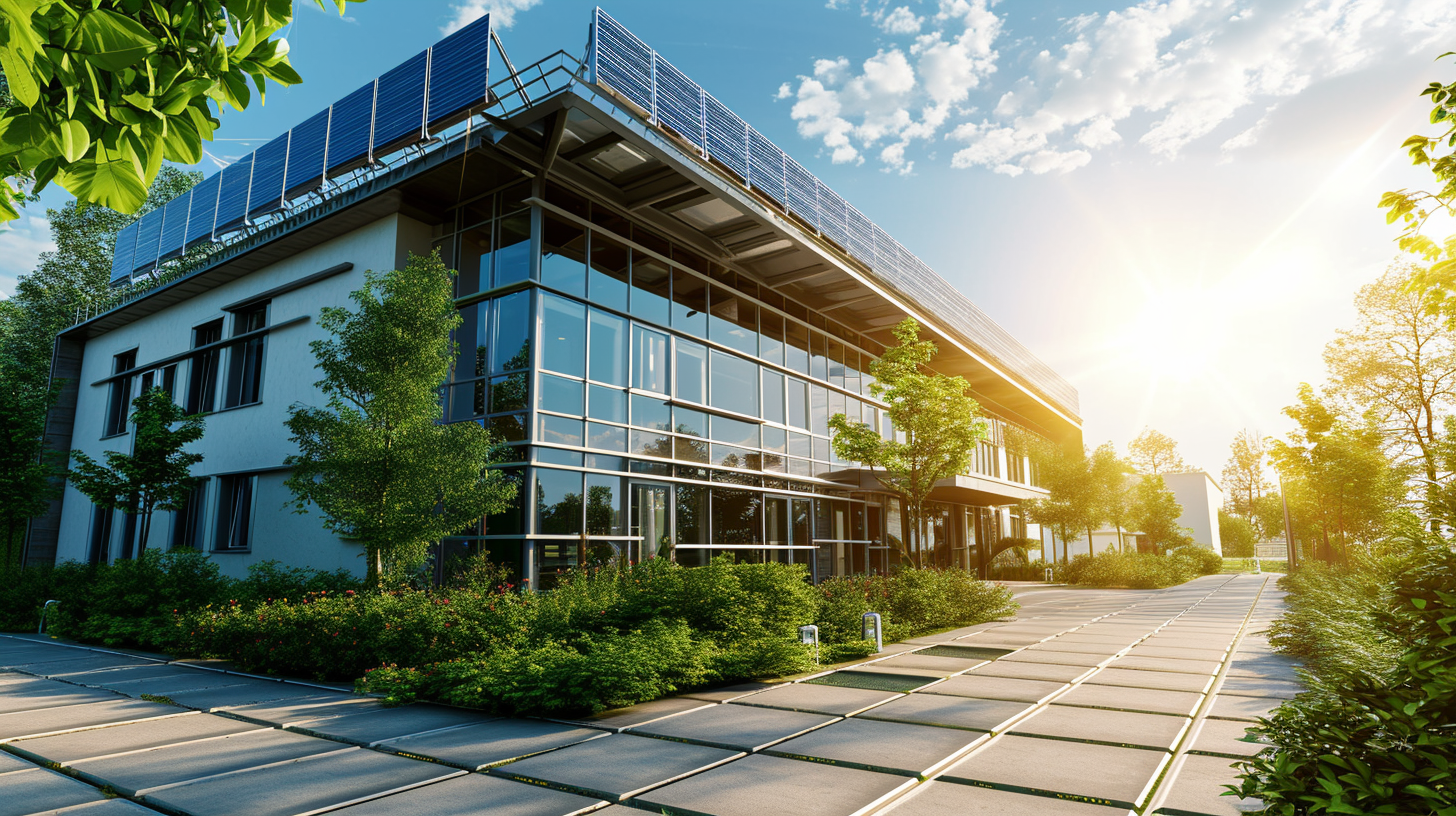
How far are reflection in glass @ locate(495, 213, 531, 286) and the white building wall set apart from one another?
83.5 inches

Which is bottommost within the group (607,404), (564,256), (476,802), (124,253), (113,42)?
(476,802)

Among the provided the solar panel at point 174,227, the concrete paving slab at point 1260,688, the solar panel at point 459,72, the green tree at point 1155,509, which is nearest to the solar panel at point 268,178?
the solar panel at point 174,227

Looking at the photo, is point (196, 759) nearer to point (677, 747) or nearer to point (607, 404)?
point (677, 747)

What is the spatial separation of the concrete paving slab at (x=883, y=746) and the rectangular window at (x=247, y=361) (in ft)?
58.2

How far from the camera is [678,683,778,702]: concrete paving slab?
810 centimetres

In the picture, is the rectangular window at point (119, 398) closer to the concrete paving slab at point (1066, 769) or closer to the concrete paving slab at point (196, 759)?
the concrete paving slab at point (196, 759)

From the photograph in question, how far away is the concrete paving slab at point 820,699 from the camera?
7.50 meters

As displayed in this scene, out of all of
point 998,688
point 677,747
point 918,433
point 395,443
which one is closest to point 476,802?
point 677,747

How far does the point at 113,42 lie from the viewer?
6.52 feet

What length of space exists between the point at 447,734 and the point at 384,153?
12.4m

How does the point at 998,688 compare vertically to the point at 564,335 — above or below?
below

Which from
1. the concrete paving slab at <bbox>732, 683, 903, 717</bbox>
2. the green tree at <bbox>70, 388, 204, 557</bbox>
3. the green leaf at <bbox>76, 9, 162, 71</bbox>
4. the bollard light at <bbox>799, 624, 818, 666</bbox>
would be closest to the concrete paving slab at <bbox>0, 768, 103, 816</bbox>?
the green leaf at <bbox>76, 9, 162, 71</bbox>

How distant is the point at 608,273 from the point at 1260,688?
1311 cm

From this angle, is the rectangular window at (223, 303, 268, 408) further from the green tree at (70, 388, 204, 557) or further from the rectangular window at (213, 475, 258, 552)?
the rectangular window at (213, 475, 258, 552)
